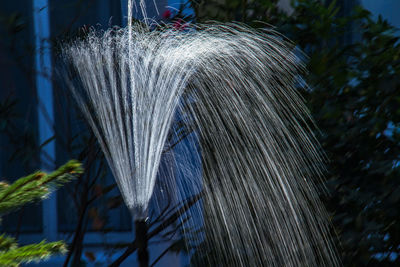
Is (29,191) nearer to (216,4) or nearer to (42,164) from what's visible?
(216,4)

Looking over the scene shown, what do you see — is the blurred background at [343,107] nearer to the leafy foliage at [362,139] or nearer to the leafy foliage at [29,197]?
the leafy foliage at [362,139]

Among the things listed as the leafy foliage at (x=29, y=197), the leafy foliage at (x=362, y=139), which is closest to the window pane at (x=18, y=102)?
the leafy foliage at (x=362, y=139)

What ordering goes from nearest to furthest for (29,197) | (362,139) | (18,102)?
(29,197) → (362,139) → (18,102)

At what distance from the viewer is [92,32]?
3.76 metres

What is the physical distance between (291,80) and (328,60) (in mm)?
219

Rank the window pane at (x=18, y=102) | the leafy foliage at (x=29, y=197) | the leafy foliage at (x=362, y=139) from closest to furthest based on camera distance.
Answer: the leafy foliage at (x=29, y=197)
the leafy foliage at (x=362, y=139)
the window pane at (x=18, y=102)

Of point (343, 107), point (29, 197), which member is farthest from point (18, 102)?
point (29, 197)

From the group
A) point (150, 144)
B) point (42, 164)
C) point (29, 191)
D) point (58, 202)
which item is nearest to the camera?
point (29, 191)

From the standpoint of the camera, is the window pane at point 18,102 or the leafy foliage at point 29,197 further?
the window pane at point 18,102

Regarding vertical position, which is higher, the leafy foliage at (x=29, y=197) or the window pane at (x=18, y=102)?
the leafy foliage at (x=29, y=197)

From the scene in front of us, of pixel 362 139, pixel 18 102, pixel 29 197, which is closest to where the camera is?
pixel 29 197

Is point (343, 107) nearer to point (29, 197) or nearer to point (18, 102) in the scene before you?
point (29, 197)

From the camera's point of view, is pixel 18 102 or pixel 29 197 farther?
pixel 18 102

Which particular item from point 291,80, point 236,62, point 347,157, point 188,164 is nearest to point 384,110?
point 347,157
